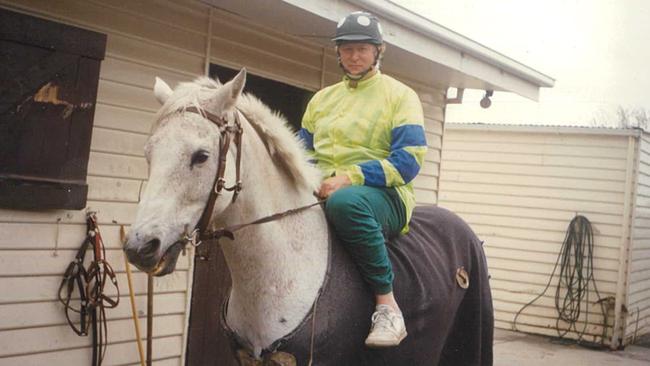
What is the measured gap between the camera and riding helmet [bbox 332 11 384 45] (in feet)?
11.3

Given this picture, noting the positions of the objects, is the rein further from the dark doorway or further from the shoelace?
the dark doorway

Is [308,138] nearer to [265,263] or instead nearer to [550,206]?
[265,263]

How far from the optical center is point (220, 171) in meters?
2.68

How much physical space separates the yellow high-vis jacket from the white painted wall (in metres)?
1.66

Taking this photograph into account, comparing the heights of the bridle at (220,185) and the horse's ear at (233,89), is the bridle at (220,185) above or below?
below

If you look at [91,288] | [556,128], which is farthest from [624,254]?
[91,288]

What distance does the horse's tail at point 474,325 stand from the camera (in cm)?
414

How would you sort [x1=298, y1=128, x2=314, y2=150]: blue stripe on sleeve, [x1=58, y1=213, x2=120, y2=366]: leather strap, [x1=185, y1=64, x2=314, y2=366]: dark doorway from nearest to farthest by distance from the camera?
[x1=298, y1=128, x2=314, y2=150]: blue stripe on sleeve < [x1=58, y1=213, x2=120, y2=366]: leather strap < [x1=185, y1=64, x2=314, y2=366]: dark doorway

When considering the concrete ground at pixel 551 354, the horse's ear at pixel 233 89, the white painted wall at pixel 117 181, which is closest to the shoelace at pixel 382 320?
the horse's ear at pixel 233 89

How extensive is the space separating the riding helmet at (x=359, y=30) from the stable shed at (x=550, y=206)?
843 centimetres

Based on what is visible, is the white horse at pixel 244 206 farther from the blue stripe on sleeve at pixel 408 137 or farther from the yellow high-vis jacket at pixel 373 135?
the blue stripe on sleeve at pixel 408 137

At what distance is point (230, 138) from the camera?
276cm

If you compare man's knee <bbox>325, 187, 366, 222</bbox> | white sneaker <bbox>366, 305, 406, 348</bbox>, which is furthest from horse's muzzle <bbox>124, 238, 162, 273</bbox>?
white sneaker <bbox>366, 305, 406, 348</bbox>

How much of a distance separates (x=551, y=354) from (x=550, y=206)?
106 inches
